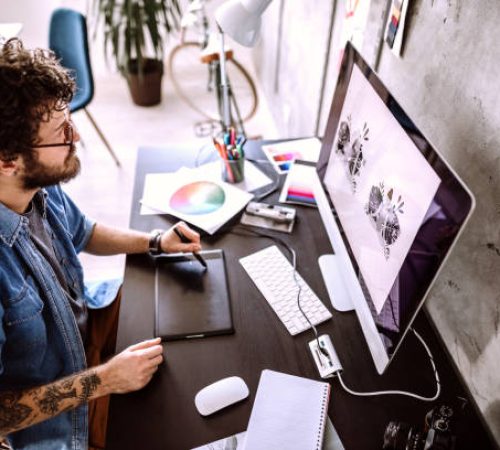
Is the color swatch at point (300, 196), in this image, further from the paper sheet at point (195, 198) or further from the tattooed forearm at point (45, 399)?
the tattooed forearm at point (45, 399)

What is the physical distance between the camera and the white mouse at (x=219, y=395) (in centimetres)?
81

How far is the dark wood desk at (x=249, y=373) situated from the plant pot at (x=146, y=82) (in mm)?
2552

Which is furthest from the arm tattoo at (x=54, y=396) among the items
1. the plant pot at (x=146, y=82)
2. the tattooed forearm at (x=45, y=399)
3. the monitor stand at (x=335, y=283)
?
the plant pot at (x=146, y=82)

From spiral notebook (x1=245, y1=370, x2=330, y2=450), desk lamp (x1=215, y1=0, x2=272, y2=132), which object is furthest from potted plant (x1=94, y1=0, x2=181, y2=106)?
spiral notebook (x1=245, y1=370, x2=330, y2=450)

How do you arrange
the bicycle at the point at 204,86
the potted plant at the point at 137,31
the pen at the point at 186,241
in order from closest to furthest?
the pen at the point at 186,241, the potted plant at the point at 137,31, the bicycle at the point at 204,86

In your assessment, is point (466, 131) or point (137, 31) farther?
point (137, 31)

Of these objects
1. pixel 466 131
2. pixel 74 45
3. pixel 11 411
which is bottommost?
pixel 11 411

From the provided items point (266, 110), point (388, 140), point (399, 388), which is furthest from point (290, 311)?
point (266, 110)

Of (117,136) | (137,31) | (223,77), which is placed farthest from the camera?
(117,136)

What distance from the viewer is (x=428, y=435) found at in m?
0.67

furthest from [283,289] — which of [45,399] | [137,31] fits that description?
[137,31]

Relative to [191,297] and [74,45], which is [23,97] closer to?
[191,297]

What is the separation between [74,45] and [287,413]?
2272mm

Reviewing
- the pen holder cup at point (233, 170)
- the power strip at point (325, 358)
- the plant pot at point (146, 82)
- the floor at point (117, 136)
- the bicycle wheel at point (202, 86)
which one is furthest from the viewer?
the bicycle wheel at point (202, 86)
